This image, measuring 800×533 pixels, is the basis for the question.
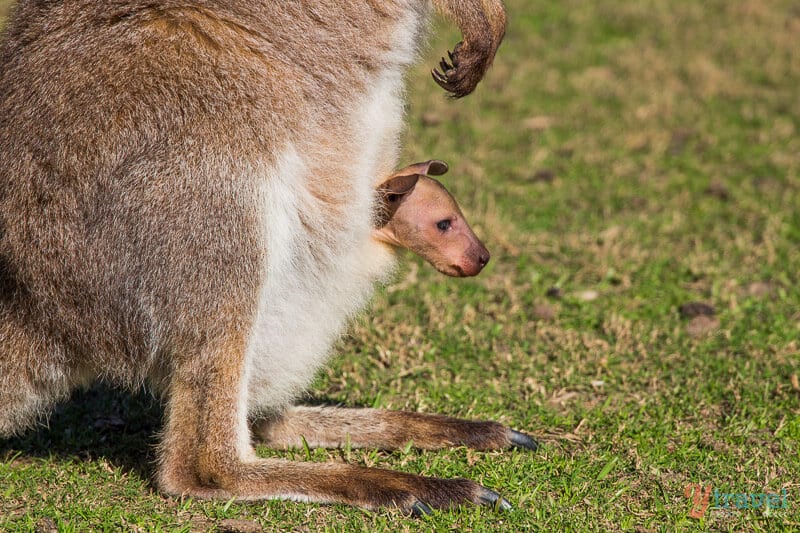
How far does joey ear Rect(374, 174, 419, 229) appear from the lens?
11.0ft

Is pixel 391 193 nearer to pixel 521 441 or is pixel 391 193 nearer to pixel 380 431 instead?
pixel 380 431

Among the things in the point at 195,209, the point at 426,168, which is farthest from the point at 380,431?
the point at 195,209

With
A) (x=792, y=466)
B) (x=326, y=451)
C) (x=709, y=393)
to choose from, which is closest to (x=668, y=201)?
(x=709, y=393)

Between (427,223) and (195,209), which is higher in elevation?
(195,209)

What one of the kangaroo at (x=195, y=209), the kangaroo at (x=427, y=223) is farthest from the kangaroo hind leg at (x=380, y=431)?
the kangaroo at (x=427, y=223)

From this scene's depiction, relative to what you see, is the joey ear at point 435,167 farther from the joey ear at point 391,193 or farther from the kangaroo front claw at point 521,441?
the kangaroo front claw at point 521,441

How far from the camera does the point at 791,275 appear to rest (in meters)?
4.76

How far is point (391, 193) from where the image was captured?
3350 mm

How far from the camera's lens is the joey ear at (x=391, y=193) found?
131 inches

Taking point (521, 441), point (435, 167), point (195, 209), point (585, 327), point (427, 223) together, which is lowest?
point (585, 327)

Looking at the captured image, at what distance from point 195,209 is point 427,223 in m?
0.96

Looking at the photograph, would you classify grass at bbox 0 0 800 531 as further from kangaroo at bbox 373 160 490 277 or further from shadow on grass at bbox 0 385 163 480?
kangaroo at bbox 373 160 490 277

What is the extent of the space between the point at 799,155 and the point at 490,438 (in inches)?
143

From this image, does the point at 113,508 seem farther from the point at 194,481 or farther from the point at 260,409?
the point at 260,409
